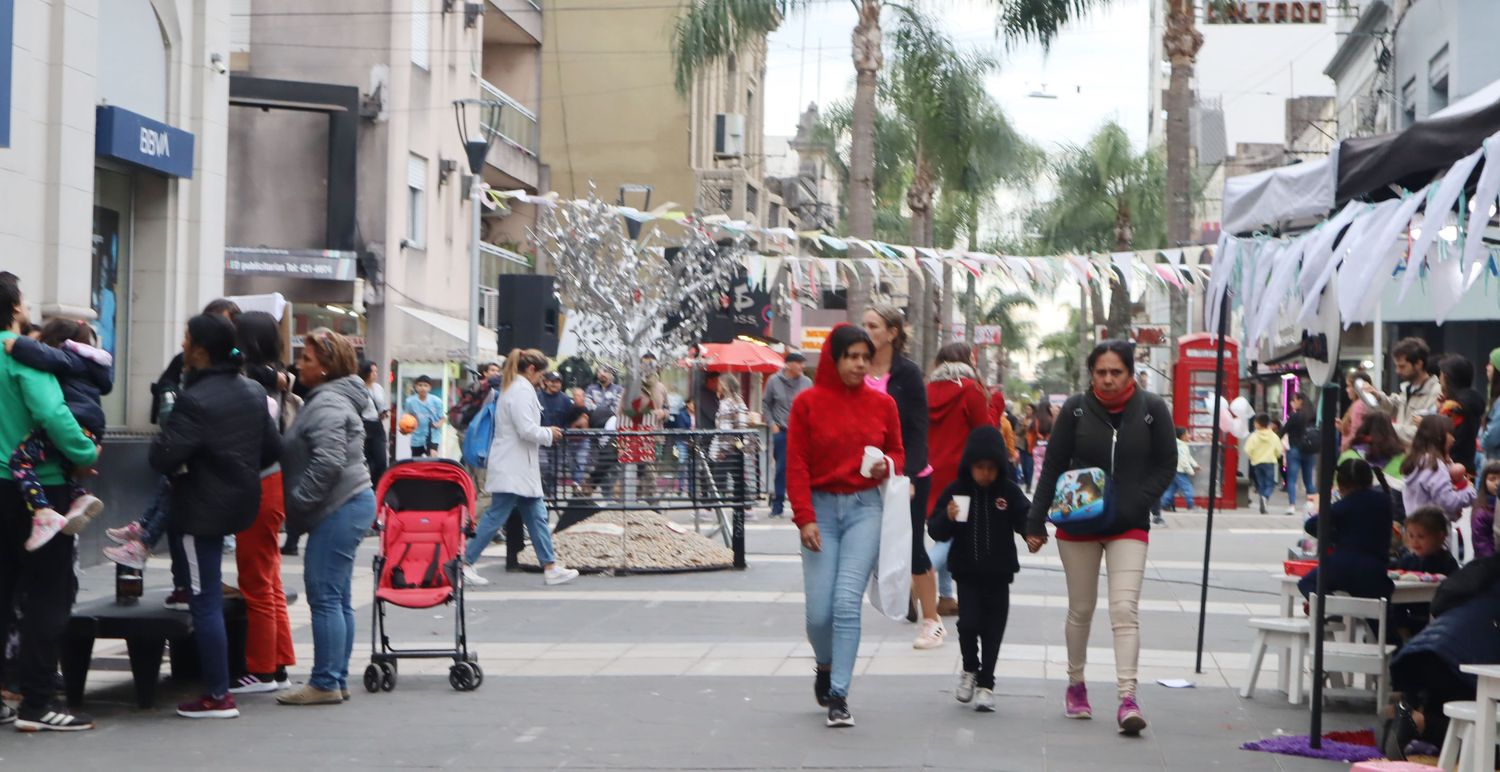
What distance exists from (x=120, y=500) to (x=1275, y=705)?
9.65 m

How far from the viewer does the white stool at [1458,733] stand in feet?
22.0

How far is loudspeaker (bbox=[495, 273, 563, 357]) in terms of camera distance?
2639cm

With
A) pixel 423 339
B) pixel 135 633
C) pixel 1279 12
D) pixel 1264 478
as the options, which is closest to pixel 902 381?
pixel 135 633

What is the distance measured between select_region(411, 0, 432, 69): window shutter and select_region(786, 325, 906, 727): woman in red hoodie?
2580 cm

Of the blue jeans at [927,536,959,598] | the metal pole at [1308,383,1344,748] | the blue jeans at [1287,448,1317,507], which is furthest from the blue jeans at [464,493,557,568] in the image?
the blue jeans at [1287,448,1317,507]

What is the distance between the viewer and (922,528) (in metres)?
11.7

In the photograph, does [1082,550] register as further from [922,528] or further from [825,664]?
[922,528]

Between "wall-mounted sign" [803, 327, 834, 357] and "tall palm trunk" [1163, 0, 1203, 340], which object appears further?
"wall-mounted sign" [803, 327, 834, 357]

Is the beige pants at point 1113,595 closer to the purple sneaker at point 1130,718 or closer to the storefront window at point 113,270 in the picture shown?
the purple sneaker at point 1130,718

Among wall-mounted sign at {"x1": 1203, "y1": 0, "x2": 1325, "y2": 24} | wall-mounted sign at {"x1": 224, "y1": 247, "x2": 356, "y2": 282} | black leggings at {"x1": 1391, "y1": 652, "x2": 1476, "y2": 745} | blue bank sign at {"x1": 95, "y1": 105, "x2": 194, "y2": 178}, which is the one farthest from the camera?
wall-mounted sign at {"x1": 1203, "y1": 0, "x2": 1325, "y2": 24}

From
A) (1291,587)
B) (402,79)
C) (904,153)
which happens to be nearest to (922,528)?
(1291,587)

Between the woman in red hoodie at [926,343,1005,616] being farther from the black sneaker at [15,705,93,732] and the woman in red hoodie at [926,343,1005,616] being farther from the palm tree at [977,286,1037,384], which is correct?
the palm tree at [977,286,1037,384]

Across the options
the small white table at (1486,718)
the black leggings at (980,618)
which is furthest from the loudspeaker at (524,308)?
the small white table at (1486,718)

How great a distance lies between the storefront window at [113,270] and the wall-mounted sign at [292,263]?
13.2 meters
